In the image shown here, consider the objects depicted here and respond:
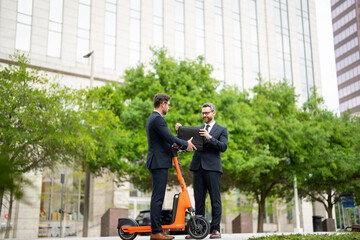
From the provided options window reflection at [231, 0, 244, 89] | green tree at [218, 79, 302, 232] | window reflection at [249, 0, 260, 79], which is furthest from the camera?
window reflection at [249, 0, 260, 79]

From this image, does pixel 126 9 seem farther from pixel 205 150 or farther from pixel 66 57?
pixel 205 150

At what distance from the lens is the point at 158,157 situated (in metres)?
5.52

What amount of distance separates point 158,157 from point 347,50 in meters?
81.5

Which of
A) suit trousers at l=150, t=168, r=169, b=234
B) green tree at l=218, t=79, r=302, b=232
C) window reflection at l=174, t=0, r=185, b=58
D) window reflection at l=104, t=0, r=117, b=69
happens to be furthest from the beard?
window reflection at l=174, t=0, r=185, b=58

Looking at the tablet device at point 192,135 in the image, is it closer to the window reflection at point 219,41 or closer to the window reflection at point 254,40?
the window reflection at point 219,41

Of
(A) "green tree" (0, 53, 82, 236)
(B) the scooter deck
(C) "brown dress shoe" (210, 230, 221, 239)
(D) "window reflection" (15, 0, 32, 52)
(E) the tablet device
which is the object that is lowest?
(C) "brown dress shoe" (210, 230, 221, 239)

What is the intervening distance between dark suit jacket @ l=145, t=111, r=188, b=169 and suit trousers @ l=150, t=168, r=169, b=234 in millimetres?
105

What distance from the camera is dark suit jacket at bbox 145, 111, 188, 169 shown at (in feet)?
18.0

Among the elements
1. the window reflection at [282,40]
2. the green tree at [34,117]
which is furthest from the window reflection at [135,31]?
the green tree at [34,117]

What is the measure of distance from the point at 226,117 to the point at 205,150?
13.1 meters

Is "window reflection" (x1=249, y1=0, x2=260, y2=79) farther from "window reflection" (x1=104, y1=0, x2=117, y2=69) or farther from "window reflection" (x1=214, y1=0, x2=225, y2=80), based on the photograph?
"window reflection" (x1=104, y1=0, x2=117, y2=69)

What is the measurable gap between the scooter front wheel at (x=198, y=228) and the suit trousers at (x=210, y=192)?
15.1 inches

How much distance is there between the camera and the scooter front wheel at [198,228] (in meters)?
5.57

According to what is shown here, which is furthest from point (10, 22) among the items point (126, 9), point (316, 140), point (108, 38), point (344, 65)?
point (344, 65)
